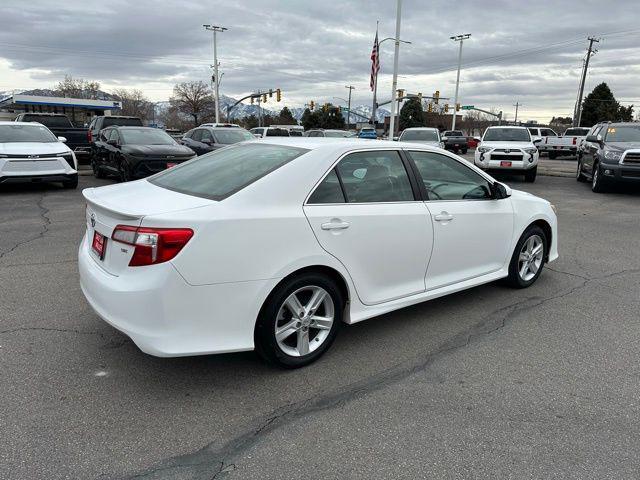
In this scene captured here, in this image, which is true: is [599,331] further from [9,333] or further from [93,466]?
[9,333]

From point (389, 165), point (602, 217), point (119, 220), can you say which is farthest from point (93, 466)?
point (602, 217)

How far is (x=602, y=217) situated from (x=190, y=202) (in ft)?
30.5

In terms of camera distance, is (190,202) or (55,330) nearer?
(190,202)

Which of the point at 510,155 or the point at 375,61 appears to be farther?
the point at 375,61

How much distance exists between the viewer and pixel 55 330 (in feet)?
13.2

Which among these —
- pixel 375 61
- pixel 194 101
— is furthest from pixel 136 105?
pixel 375 61

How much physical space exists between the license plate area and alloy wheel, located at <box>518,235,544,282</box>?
12.8 ft

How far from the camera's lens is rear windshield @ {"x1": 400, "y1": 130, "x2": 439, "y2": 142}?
19.6 metres

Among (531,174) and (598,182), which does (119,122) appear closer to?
(531,174)

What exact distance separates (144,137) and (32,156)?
277 cm

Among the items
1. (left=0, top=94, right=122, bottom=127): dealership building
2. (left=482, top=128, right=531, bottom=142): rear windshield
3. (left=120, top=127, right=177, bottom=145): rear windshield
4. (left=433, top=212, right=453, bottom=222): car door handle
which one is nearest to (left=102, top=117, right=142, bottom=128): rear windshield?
(left=120, top=127, right=177, bottom=145): rear windshield

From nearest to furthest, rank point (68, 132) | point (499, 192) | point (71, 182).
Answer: point (499, 192), point (71, 182), point (68, 132)

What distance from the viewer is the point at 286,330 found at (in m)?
3.37

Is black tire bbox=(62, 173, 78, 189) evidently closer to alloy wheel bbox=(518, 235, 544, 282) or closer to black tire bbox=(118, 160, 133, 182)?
black tire bbox=(118, 160, 133, 182)
